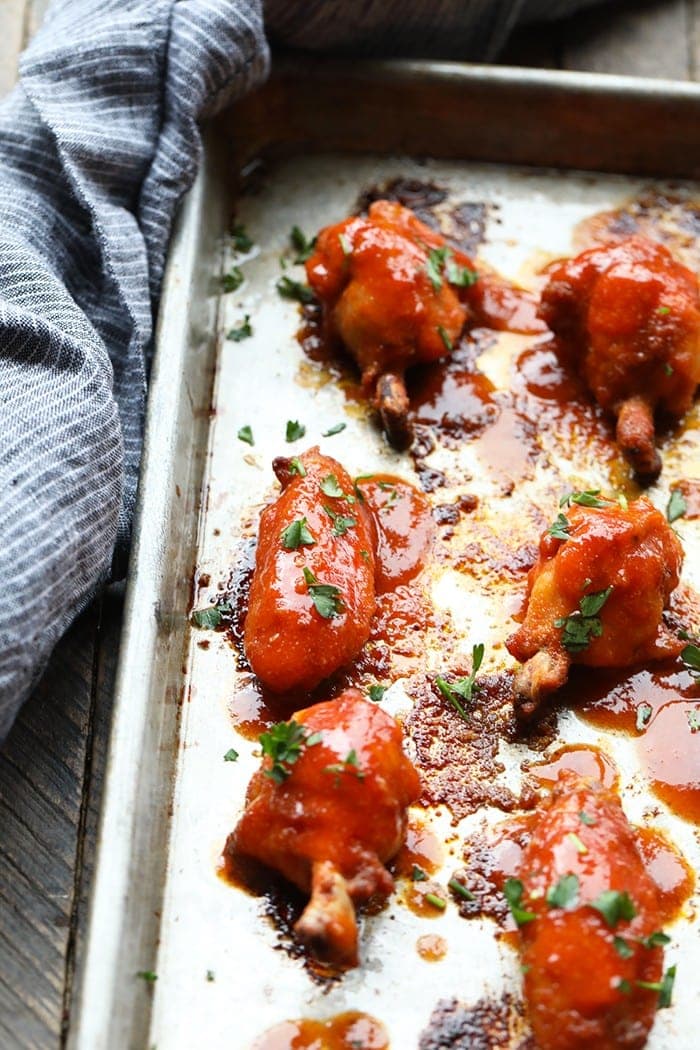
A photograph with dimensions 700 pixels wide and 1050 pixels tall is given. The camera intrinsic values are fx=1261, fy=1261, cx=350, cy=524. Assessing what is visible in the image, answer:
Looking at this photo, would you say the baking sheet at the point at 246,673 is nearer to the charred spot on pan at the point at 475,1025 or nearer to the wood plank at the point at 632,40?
the charred spot on pan at the point at 475,1025

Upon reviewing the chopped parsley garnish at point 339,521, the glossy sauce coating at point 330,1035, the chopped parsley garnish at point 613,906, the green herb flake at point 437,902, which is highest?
the chopped parsley garnish at point 339,521

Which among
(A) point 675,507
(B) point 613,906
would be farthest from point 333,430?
(B) point 613,906

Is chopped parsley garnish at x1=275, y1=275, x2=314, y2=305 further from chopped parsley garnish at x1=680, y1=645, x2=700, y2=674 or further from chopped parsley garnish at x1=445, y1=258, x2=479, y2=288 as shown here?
chopped parsley garnish at x1=680, y1=645, x2=700, y2=674

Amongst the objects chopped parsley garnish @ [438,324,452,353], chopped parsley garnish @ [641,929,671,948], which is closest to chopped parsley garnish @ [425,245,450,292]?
chopped parsley garnish @ [438,324,452,353]

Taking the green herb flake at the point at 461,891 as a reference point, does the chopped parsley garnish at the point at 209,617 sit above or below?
above

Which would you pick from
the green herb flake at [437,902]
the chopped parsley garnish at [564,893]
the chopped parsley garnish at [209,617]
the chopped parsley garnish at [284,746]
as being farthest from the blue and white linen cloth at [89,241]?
the chopped parsley garnish at [564,893]

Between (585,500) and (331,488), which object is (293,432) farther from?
(585,500)
